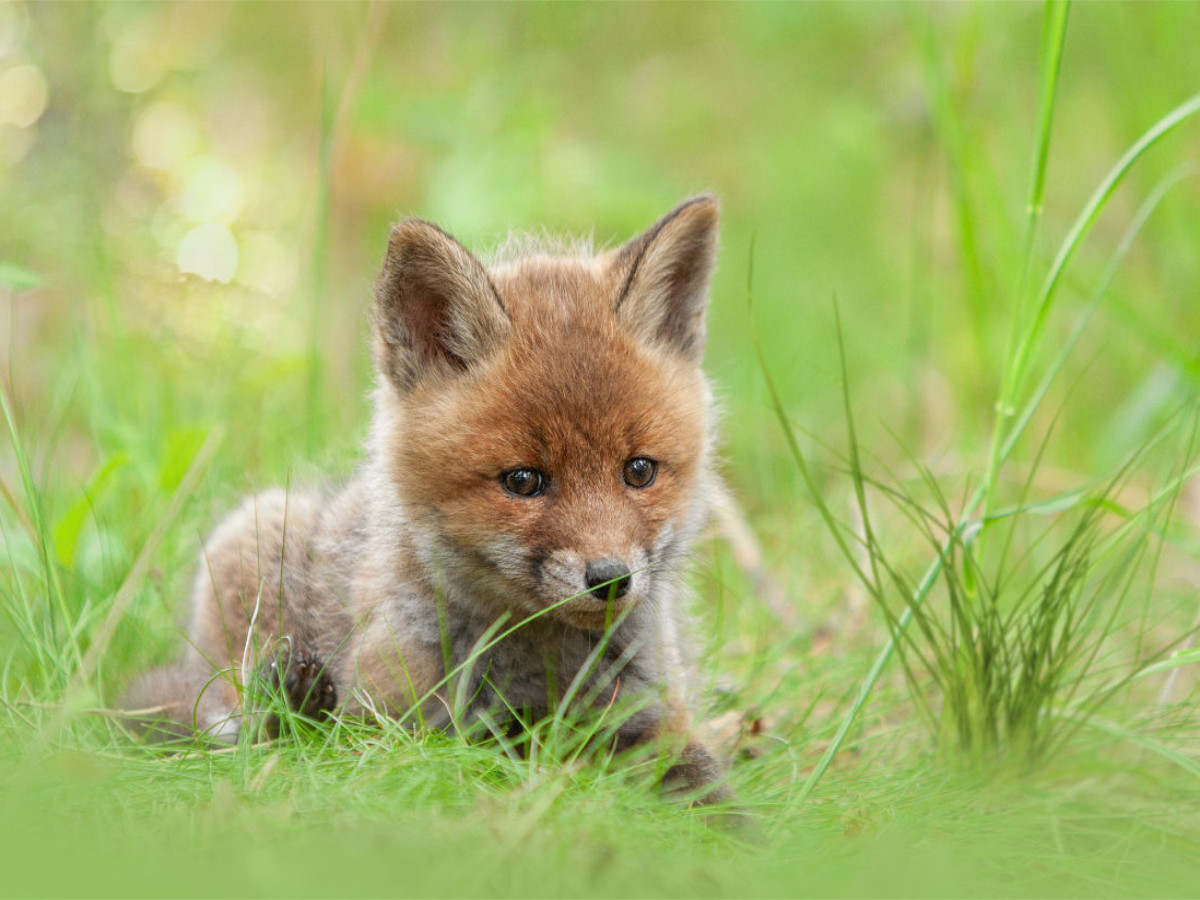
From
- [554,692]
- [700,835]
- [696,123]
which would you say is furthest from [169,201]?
[700,835]

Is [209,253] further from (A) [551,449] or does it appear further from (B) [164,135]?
(A) [551,449]

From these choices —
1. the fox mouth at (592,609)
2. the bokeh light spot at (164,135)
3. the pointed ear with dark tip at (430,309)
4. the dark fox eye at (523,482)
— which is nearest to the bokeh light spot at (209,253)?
the bokeh light spot at (164,135)

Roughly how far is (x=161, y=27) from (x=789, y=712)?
23.3 feet

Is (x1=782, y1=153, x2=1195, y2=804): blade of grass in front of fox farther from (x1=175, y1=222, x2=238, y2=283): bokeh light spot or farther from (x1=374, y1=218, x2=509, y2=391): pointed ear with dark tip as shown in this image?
(x1=175, y1=222, x2=238, y2=283): bokeh light spot

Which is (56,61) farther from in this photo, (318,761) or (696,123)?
(318,761)

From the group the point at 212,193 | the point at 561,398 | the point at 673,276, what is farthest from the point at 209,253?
the point at 561,398

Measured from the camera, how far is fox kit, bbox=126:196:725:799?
3.06m

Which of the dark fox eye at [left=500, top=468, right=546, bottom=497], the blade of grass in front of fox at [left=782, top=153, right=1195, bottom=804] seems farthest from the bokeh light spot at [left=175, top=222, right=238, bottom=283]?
the blade of grass in front of fox at [left=782, top=153, right=1195, bottom=804]

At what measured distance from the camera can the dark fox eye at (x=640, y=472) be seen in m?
3.20

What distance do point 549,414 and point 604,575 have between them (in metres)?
0.48

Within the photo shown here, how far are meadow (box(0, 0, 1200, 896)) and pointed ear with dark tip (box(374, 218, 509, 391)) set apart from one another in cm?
74

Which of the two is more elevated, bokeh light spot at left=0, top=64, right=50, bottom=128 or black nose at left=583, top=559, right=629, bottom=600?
bokeh light spot at left=0, top=64, right=50, bottom=128

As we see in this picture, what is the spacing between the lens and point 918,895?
6.65 feet

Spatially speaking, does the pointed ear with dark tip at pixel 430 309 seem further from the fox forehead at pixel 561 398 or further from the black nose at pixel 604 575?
the black nose at pixel 604 575
